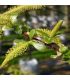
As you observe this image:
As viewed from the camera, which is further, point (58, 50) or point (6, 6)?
point (6, 6)

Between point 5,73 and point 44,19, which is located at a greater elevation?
point 44,19
